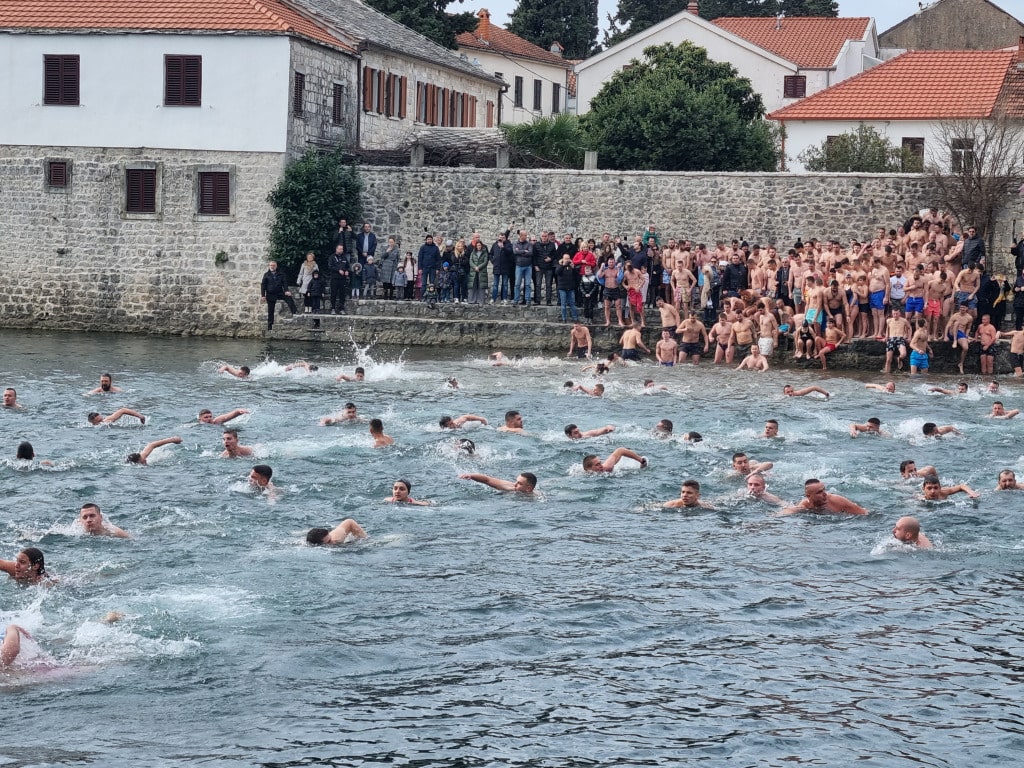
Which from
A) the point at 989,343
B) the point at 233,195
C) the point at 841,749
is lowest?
the point at 841,749

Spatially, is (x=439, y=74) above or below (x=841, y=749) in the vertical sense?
above

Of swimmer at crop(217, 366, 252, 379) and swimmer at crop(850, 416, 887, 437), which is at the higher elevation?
swimmer at crop(217, 366, 252, 379)

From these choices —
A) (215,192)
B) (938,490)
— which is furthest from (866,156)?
(938,490)

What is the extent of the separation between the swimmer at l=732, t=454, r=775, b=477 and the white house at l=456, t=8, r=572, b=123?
4803 centimetres

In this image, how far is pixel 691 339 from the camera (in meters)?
30.8

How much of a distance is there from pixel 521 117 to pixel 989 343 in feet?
141

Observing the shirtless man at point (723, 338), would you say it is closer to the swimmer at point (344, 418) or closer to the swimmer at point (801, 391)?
the swimmer at point (801, 391)

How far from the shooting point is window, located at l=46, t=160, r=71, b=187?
3572 centimetres

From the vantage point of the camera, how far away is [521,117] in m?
69.3

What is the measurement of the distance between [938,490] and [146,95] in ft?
76.6

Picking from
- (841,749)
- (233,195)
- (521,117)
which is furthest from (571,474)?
(521,117)

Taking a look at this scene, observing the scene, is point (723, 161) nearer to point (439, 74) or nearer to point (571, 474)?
point (439, 74)

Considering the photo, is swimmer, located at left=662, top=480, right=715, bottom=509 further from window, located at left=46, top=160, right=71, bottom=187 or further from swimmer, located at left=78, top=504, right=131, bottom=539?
window, located at left=46, top=160, right=71, bottom=187

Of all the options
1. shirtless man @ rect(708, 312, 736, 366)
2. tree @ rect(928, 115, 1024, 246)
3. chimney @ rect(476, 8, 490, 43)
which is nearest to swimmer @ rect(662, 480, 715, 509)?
shirtless man @ rect(708, 312, 736, 366)
